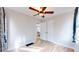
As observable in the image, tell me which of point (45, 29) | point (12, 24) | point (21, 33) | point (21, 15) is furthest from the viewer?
point (45, 29)

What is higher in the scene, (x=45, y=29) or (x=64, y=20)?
(x=64, y=20)

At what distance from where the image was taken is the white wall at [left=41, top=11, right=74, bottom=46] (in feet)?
11.7

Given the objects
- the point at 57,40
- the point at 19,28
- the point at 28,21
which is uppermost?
the point at 28,21

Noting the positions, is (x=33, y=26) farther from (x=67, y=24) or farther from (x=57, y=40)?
(x=67, y=24)

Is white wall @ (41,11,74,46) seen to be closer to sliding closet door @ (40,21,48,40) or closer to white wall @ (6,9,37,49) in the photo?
sliding closet door @ (40,21,48,40)

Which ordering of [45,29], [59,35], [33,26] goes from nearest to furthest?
[59,35] < [33,26] < [45,29]

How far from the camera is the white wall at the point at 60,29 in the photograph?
141 inches

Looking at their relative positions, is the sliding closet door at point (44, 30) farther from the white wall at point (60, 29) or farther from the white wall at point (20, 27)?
the white wall at point (20, 27)

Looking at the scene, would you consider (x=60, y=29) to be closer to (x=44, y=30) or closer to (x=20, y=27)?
(x=44, y=30)

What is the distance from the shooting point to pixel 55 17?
4.25 meters

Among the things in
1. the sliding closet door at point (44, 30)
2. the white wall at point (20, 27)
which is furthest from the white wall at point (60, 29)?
the white wall at point (20, 27)

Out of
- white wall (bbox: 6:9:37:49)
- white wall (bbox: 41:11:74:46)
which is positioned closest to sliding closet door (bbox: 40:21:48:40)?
white wall (bbox: 41:11:74:46)

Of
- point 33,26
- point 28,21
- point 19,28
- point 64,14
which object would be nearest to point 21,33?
point 19,28

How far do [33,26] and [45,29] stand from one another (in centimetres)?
91
